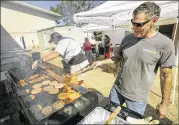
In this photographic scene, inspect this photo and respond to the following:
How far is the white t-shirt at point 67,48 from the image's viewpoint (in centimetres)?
453

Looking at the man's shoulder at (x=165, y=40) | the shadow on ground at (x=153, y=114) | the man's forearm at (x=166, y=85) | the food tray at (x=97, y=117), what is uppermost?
the man's shoulder at (x=165, y=40)

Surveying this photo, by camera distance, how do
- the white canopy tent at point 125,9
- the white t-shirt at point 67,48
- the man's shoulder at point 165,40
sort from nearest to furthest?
the man's shoulder at point 165,40 < the white canopy tent at point 125,9 < the white t-shirt at point 67,48

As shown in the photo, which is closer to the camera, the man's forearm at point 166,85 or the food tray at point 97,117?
the food tray at point 97,117

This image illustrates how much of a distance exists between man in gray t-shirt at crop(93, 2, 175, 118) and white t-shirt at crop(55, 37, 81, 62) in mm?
2709

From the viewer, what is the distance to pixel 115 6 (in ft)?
13.6

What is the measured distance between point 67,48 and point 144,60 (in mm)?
3227

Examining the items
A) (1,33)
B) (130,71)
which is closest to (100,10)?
(130,71)

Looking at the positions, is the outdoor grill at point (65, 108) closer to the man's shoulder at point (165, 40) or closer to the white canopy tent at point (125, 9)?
the man's shoulder at point (165, 40)

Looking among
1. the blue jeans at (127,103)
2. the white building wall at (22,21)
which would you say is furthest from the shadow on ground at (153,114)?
the white building wall at (22,21)

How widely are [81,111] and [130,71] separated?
88cm

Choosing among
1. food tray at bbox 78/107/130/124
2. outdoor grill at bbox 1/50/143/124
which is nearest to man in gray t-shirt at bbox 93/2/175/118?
outdoor grill at bbox 1/50/143/124

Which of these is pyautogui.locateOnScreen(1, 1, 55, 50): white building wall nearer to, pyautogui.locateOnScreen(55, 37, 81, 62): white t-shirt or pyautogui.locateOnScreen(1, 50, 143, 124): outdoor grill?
pyautogui.locateOnScreen(55, 37, 81, 62): white t-shirt

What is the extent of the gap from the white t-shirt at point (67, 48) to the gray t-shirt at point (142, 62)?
2.74 metres

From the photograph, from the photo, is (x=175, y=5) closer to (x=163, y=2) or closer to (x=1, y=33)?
(x=163, y=2)
